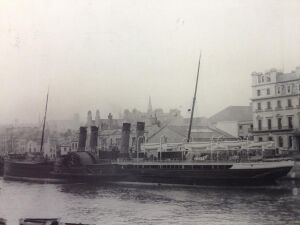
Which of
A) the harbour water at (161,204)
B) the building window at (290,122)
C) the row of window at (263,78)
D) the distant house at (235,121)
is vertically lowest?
the harbour water at (161,204)

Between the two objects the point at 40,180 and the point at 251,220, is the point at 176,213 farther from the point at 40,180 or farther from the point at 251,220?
the point at 40,180

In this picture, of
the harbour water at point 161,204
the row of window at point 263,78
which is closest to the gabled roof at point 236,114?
the row of window at point 263,78

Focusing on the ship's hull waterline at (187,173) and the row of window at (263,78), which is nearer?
the ship's hull waterline at (187,173)

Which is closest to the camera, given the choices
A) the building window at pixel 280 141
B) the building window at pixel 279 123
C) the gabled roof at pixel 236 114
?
the building window at pixel 280 141

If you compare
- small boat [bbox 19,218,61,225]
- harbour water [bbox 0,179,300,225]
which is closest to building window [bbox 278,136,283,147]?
harbour water [bbox 0,179,300,225]

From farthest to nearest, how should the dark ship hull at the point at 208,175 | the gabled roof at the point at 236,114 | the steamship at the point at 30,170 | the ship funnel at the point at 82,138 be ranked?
the gabled roof at the point at 236,114 → the ship funnel at the point at 82,138 → the steamship at the point at 30,170 → the dark ship hull at the point at 208,175

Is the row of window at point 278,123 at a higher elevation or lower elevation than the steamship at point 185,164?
higher

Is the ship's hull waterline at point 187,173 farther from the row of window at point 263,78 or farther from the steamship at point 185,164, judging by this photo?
the row of window at point 263,78
